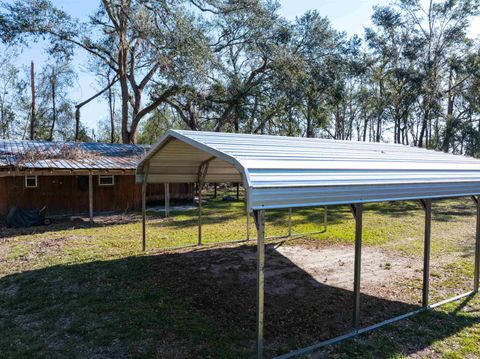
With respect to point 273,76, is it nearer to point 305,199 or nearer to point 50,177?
point 50,177

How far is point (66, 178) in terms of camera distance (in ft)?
47.1

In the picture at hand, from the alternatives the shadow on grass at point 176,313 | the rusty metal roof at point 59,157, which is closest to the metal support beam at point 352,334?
the shadow on grass at point 176,313

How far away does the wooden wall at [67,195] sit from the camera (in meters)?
13.2

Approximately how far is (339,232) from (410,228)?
2.73 meters

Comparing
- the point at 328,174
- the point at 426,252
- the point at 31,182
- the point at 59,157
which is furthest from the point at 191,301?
the point at 31,182

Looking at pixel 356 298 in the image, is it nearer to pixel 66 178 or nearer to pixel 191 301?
pixel 191 301

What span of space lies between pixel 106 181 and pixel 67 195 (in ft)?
5.31

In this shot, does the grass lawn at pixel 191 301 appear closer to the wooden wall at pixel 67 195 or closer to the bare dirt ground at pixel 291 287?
the bare dirt ground at pixel 291 287

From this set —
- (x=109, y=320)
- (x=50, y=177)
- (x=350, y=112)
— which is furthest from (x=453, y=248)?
(x=350, y=112)

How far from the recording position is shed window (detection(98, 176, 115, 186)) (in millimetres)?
15078

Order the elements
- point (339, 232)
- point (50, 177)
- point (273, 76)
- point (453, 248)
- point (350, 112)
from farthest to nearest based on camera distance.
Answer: point (350, 112), point (273, 76), point (50, 177), point (339, 232), point (453, 248)

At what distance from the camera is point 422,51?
26531mm

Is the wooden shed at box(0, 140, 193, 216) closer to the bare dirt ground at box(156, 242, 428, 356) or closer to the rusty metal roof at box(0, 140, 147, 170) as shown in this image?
the rusty metal roof at box(0, 140, 147, 170)

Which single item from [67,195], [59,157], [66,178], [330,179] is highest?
[59,157]
